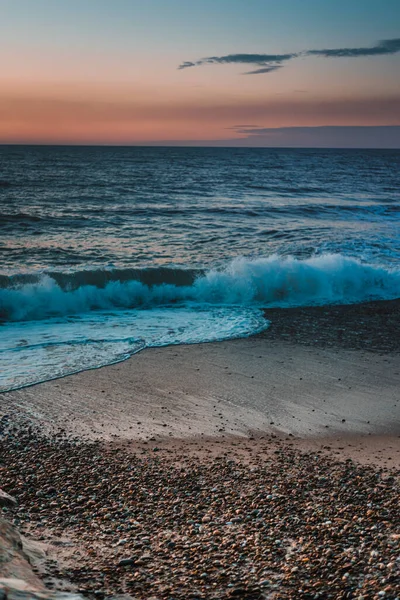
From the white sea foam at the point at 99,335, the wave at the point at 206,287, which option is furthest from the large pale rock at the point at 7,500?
the wave at the point at 206,287

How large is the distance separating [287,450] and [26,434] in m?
2.84

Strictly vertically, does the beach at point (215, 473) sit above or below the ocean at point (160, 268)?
below

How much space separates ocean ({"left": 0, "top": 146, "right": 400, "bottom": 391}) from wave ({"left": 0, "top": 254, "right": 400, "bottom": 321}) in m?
0.03

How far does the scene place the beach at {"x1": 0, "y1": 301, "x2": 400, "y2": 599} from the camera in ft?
11.5

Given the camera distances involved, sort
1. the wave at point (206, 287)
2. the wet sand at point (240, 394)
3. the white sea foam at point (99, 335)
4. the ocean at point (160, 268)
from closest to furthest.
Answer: the wet sand at point (240, 394), the white sea foam at point (99, 335), the ocean at point (160, 268), the wave at point (206, 287)

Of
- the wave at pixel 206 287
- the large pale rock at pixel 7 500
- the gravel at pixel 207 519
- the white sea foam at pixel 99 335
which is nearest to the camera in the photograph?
the gravel at pixel 207 519

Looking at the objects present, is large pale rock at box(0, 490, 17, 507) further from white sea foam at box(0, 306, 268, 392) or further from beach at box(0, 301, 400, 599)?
white sea foam at box(0, 306, 268, 392)

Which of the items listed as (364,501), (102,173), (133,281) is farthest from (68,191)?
(364,501)

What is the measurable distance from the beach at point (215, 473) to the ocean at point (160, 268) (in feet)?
4.56

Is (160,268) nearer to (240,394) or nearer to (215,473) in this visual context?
(240,394)

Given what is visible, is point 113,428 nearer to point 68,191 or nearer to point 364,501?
point 364,501

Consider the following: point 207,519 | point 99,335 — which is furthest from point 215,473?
point 99,335

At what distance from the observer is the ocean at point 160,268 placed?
33.8 feet

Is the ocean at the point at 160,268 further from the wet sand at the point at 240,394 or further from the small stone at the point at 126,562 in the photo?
the small stone at the point at 126,562
